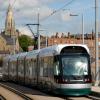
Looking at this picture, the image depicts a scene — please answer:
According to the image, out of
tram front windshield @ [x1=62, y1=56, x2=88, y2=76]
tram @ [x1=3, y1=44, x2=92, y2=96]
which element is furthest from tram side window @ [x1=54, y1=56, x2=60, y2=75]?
tram front windshield @ [x1=62, y1=56, x2=88, y2=76]

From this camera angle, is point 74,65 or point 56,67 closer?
point 74,65

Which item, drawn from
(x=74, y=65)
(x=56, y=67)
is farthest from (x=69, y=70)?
(x=56, y=67)

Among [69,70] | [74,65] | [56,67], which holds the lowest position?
[69,70]

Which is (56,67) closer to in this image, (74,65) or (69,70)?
(69,70)

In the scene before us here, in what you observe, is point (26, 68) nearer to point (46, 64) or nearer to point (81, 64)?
point (46, 64)

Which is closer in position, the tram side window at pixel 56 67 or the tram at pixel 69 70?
the tram at pixel 69 70

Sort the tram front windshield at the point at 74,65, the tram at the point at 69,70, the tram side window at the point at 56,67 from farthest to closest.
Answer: the tram side window at the point at 56,67, the tram front windshield at the point at 74,65, the tram at the point at 69,70

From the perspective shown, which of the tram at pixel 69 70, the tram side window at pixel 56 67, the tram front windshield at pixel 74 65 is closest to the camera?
the tram at pixel 69 70

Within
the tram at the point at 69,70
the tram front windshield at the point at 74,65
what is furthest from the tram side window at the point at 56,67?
the tram front windshield at the point at 74,65

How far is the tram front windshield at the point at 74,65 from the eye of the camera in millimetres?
26922

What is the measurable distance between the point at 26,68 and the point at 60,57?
1411 centimetres

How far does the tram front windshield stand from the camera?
26922 mm

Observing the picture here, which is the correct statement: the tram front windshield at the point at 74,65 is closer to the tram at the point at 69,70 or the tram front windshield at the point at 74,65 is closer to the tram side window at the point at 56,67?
the tram at the point at 69,70

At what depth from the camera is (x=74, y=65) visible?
2700cm
